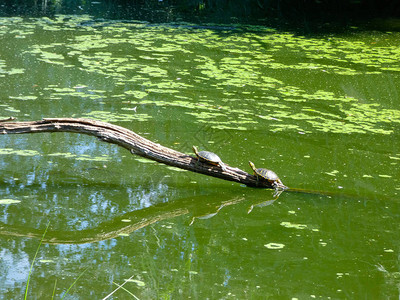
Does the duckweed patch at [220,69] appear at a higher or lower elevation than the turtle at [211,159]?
higher

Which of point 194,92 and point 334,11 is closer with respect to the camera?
point 194,92

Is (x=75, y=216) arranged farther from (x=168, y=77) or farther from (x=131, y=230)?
(x=168, y=77)

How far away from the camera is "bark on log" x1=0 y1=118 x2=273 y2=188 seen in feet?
10.8

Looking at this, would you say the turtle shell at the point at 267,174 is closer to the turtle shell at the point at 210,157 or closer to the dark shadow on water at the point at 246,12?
the turtle shell at the point at 210,157

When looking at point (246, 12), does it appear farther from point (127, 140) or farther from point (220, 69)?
point (127, 140)

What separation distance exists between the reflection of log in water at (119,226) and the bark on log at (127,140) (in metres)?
0.20

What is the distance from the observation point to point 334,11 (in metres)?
10.2

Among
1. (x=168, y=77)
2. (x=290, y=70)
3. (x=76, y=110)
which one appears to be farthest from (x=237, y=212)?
(x=290, y=70)

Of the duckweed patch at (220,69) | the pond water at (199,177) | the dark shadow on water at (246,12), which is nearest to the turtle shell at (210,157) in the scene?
the pond water at (199,177)

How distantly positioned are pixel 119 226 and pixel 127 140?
24.7 inches

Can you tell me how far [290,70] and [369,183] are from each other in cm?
285

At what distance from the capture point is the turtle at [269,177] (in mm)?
3424

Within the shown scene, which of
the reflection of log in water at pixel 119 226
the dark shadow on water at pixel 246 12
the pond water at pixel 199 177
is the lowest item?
the reflection of log in water at pixel 119 226

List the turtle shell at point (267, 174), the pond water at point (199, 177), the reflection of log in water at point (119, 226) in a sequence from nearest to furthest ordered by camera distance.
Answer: the pond water at point (199, 177) → the reflection of log in water at point (119, 226) → the turtle shell at point (267, 174)
